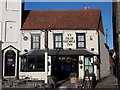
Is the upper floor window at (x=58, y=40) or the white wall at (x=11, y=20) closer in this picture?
the upper floor window at (x=58, y=40)

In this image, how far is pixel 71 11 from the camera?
25062 millimetres

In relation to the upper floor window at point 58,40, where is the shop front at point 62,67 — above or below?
below

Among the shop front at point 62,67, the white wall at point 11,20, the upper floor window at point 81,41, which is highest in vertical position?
the white wall at point 11,20

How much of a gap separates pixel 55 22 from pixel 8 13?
494 cm

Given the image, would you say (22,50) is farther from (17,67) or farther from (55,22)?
(55,22)

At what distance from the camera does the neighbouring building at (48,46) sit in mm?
21500

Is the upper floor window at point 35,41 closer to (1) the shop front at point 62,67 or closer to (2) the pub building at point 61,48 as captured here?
(2) the pub building at point 61,48

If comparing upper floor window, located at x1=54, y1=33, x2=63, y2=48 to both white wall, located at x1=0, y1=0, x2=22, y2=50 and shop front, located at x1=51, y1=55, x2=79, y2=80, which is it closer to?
shop front, located at x1=51, y1=55, x2=79, y2=80

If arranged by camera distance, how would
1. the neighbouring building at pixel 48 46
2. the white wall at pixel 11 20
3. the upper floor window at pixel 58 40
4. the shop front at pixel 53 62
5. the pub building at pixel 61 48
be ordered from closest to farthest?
1. the shop front at pixel 53 62
2. the pub building at pixel 61 48
3. the neighbouring building at pixel 48 46
4. the upper floor window at pixel 58 40
5. the white wall at pixel 11 20

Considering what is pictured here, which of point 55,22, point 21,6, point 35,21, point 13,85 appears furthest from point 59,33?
point 13,85

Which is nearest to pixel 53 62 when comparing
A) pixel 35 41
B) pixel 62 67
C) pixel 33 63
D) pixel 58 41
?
pixel 62 67

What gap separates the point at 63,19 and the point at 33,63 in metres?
5.75

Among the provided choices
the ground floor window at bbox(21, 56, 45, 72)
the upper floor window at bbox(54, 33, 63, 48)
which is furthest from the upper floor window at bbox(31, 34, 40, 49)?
the upper floor window at bbox(54, 33, 63, 48)

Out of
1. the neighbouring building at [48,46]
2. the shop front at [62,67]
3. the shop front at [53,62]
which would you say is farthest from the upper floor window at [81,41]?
the shop front at [62,67]
